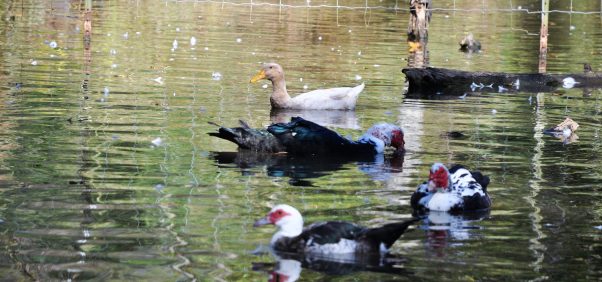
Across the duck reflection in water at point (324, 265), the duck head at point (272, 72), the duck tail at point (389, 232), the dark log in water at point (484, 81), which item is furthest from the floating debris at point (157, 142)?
the dark log in water at point (484, 81)

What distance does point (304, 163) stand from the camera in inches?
516

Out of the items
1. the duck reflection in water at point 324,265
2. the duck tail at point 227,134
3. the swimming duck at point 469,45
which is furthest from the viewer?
the swimming duck at point 469,45

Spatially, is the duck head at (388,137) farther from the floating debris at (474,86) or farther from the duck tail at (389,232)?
the floating debris at (474,86)

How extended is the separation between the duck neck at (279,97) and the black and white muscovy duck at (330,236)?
30.5ft

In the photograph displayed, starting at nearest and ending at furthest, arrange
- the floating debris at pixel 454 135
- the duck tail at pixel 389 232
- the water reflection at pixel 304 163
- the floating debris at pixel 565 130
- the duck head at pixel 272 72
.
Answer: the duck tail at pixel 389 232, the water reflection at pixel 304 163, the floating debris at pixel 454 135, the floating debris at pixel 565 130, the duck head at pixel 272 72

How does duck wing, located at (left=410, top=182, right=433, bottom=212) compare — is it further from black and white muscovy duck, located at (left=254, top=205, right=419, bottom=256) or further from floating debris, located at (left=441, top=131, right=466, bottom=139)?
floating debris, located at (left=441, top=131, right=466, bottom=139)

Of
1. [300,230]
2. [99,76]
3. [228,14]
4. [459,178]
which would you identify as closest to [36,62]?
[99,76]

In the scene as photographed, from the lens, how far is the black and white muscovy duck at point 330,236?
27.9ft

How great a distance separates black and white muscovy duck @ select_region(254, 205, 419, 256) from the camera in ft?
27.9

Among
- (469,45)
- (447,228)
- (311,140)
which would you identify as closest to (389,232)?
(447,228)

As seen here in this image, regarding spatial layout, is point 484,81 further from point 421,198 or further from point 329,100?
point 421,198

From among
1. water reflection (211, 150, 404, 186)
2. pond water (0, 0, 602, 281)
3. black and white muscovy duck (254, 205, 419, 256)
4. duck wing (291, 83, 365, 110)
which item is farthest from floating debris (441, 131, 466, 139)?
black and white muscovy duck (254, 205, 419, 256)

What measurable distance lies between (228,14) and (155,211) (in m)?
29.5

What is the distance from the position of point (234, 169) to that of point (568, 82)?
35.6 feet
